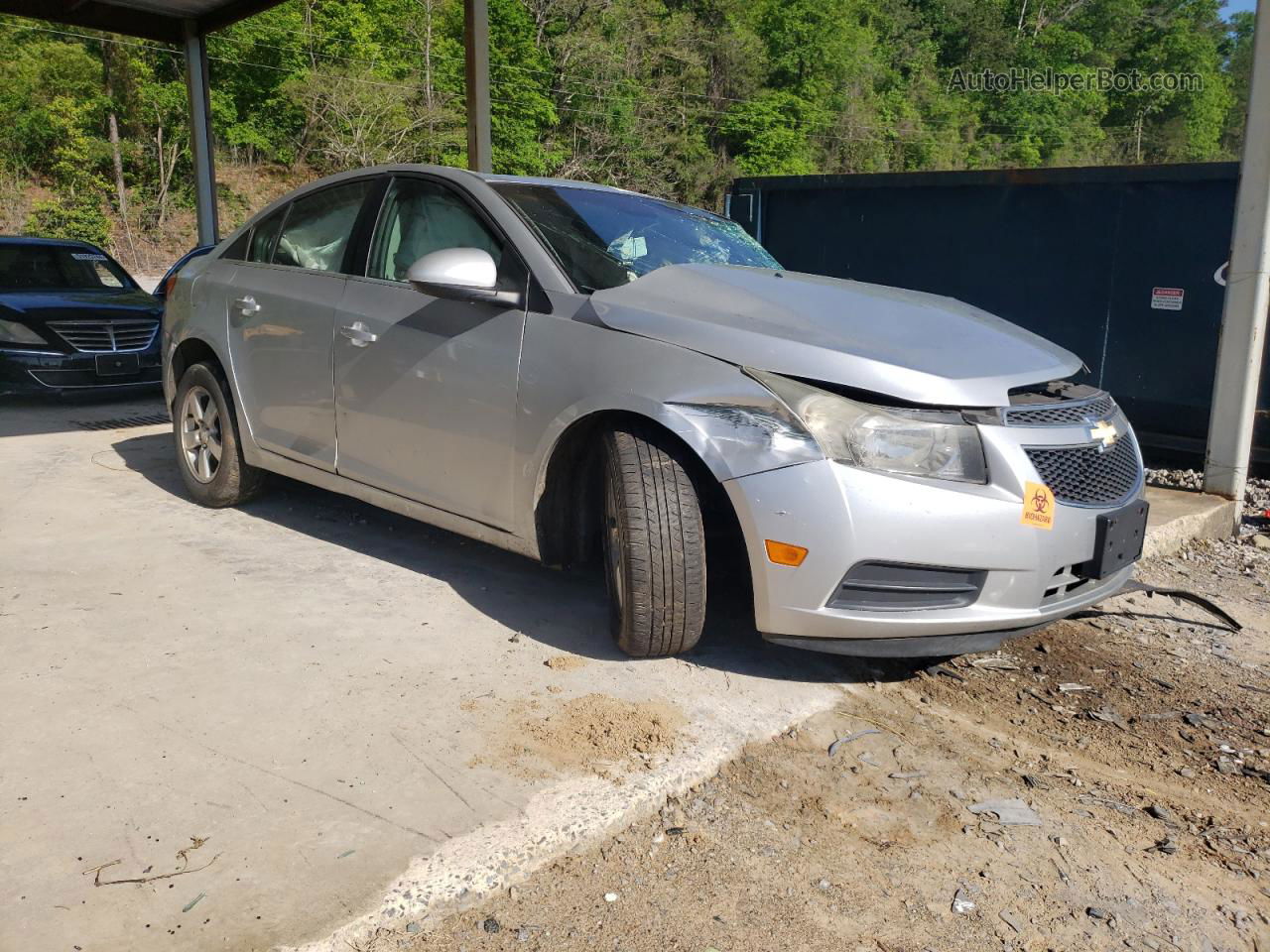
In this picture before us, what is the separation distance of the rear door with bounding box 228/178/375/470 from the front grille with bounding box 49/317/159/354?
4456 millimetres

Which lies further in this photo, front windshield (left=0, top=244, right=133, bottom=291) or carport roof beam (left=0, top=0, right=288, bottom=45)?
carport roof beam (left=0, top=0, right=288, bottom=45)

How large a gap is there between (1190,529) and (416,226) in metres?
4.13

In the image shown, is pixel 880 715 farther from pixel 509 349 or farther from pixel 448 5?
pixel 448 5

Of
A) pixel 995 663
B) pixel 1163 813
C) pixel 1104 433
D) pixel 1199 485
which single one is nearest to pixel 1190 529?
pixel 1199 485

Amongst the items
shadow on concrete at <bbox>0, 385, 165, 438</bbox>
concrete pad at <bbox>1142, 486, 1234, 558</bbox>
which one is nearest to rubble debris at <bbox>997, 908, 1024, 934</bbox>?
concrete pad at <bbox>1142, 486, 1234, 558</bbox>

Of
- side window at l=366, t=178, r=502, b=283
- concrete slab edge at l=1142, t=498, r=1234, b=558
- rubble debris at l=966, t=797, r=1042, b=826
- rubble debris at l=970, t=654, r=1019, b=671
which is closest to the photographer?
rubble debris at l=966, t=797, r=1042, b=826

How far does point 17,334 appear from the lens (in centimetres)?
862

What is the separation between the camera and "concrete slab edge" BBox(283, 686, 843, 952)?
2297 millimetres

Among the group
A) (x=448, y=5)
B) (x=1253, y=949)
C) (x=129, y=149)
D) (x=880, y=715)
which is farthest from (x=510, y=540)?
(x=448, y=5)

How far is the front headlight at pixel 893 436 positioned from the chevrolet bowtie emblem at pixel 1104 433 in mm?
531

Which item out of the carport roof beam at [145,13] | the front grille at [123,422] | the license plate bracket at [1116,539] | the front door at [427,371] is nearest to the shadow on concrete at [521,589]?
the front door at [427,371]

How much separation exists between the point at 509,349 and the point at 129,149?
42.6 meters

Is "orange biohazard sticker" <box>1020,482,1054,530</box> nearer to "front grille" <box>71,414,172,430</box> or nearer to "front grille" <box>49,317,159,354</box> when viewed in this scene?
"front grille" <box>71,414,172,430</box>

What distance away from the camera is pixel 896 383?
3.17 m
